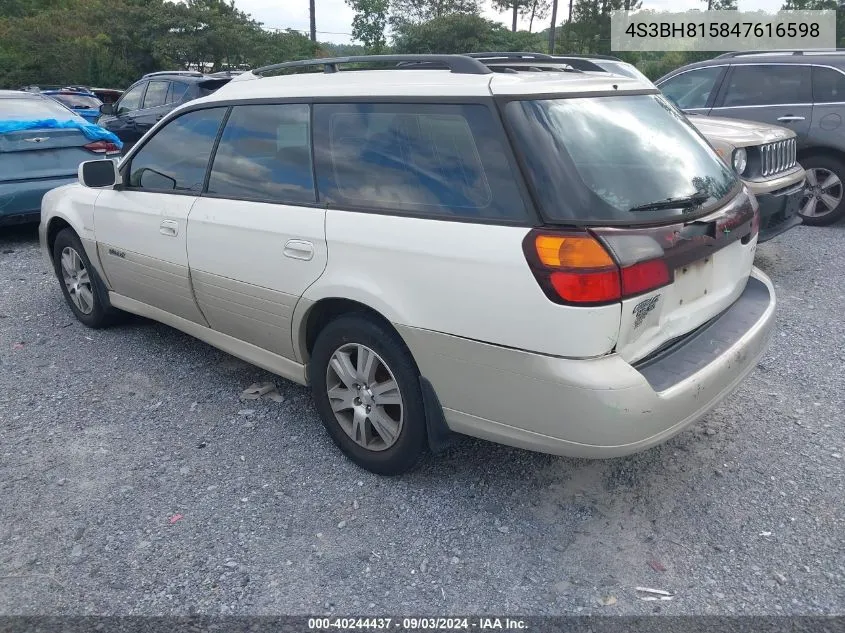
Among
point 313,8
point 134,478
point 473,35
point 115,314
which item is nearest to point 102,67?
point 313,8

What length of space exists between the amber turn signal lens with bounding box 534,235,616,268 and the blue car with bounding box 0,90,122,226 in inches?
261

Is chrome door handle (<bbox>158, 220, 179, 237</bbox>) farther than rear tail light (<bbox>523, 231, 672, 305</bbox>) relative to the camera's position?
Yes

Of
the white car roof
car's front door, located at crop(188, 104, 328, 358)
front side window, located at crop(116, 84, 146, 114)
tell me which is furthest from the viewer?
front side window, located at crop(116, 84, 146, 114)

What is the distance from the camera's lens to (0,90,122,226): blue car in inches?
287

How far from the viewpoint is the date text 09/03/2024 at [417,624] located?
7.89 ft

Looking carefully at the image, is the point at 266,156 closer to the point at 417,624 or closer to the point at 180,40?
the point at 417,624

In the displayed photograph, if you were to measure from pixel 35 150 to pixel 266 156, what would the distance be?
5.26 m

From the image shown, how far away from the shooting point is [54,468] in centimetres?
337

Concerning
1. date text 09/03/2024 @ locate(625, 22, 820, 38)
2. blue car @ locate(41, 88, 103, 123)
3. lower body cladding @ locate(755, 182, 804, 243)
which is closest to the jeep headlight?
lower body cladding @ locate(755, 182, 804, 243)

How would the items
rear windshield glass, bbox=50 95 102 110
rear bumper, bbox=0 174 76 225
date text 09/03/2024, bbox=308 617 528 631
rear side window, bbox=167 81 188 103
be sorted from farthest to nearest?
1. rear windshield glass, bbox=50 95 102 110
2. rear side window, bbox=167 81 188 103
3. rear bumper, bbox=0 174 76 225
4. date text 09/03/2024, bbox=308 617 528 631

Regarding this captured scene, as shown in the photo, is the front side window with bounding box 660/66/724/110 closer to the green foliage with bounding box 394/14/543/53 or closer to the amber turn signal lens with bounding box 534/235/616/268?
the amber turn signal lens with bounding box 534/235/616/268

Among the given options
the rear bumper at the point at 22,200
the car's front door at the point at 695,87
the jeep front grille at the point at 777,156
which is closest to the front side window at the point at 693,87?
the car's front door at the point at 695,87

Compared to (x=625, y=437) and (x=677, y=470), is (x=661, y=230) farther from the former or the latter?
(x=677, y=470)

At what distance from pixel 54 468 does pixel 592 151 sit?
282 cm
